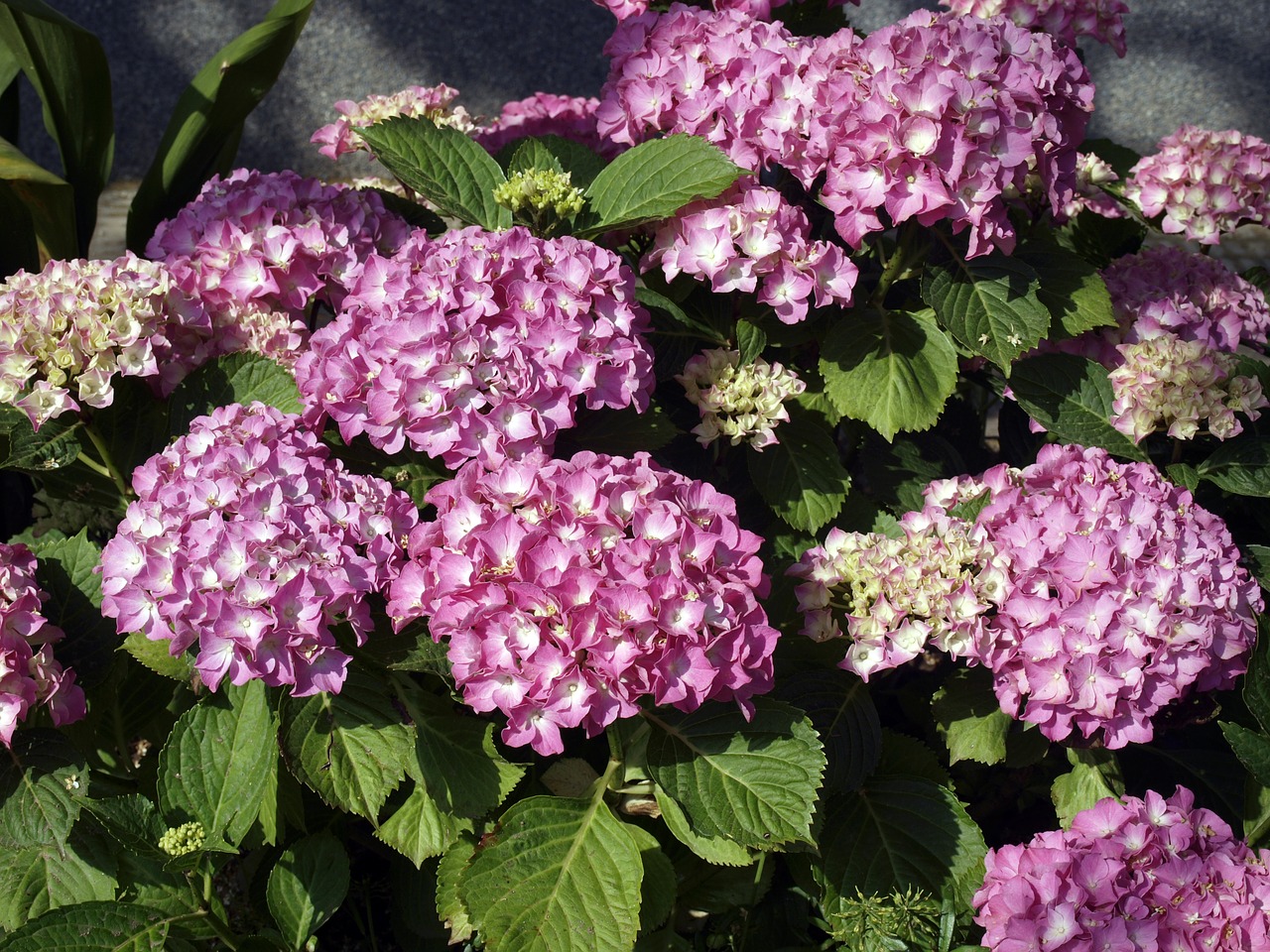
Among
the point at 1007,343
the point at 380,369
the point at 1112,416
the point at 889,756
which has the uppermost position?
the point at 380,369

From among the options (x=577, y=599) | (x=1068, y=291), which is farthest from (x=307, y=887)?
(x=1068, y=291)

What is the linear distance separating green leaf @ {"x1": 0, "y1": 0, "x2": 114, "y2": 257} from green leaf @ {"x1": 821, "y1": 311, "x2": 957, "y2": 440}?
5.06ft

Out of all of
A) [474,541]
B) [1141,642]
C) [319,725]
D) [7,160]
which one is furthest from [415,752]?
[7,160]

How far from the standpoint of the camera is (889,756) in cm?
181

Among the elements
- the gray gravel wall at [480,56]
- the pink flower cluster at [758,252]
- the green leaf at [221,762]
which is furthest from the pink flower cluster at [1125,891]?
the gray gravel wall at [480,56]

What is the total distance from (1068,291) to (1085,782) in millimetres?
710

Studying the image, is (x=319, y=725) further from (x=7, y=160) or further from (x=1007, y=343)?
(x=7, y=160)

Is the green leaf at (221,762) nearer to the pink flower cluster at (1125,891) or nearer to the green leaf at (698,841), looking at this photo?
the green leaf at (698,841)

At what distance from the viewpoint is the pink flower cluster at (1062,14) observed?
6.55 feet

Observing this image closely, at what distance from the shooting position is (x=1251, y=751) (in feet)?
4.93

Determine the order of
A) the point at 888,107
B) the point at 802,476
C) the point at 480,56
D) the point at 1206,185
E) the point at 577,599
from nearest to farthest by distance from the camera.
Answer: the point at 577,599
the point at 888,107
the point at 802,476
the point at 1206,185
the point at 480,56

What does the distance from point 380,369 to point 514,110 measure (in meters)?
1.14

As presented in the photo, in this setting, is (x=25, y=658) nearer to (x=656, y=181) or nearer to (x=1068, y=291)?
(x=656, y=181)

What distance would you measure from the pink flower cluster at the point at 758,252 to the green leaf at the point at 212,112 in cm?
98
